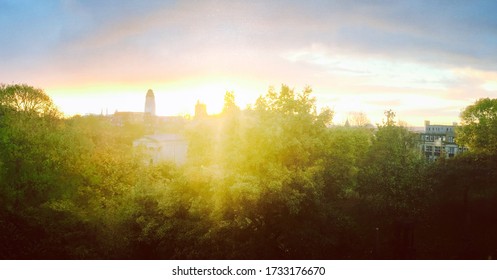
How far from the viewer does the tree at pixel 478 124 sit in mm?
26203

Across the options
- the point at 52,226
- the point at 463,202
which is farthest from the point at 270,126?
the point at 463,202

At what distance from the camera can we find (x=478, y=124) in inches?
1118

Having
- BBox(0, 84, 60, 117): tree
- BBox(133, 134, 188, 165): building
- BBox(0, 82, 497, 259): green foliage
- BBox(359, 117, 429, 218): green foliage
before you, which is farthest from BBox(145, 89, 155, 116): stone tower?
BBox(359, 117, 429, 218): green foliage

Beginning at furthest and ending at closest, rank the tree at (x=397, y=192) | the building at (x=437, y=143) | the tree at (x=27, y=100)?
the building at (x=437, y=143) < the tree at (x=27, y=100) < the tree at (x=397, y=192)

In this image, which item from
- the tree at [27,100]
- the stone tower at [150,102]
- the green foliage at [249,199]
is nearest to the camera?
the green foliage at [249,199]

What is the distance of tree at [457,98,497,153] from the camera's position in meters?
26.2

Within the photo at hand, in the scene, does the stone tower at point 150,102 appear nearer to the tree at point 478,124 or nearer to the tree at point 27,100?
the tree at point 27,100

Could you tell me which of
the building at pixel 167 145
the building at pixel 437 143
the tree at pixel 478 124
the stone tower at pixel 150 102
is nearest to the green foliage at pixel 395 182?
the tree at pixel 478 124

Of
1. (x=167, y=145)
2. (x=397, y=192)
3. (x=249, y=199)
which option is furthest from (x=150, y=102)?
(x=249, y=199)

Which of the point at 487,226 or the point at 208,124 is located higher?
the point at 208,124

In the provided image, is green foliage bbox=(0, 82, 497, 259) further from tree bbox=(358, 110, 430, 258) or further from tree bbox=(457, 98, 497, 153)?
tree bbox=(457, 98, 497, 153)

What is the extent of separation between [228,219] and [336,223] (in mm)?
4101

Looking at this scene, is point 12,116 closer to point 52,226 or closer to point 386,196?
point 52,226

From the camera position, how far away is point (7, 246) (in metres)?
13.6
